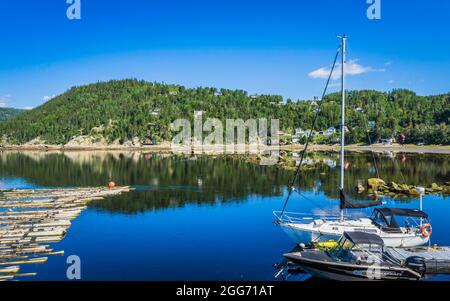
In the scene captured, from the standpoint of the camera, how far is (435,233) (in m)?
40.1

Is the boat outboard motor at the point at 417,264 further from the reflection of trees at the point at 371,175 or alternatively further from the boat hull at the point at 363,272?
the reflection of trees at the point at 371,175

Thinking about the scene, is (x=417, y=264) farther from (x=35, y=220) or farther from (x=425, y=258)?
(x=35, y=220)

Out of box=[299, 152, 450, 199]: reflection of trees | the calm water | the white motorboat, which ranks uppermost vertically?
the white motorboat

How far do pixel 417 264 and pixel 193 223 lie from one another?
2563 centimetres

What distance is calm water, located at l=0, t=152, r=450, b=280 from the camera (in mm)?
31411

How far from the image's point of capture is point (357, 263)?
83.3ft

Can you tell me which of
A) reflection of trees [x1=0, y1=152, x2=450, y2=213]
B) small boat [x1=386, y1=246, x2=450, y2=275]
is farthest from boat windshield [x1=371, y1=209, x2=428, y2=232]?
reflection of trees [x1=0, y1=152, x2=450, y2=213]

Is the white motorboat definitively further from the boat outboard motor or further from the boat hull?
the boat hull

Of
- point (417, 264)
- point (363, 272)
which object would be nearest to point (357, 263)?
point (363, 272)

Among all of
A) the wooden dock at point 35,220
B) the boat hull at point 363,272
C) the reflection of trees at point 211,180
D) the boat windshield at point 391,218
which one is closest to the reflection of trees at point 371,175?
the reflection of trees at point 211,180

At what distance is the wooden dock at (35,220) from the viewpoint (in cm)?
3303

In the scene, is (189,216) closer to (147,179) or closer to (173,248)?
(173,248)

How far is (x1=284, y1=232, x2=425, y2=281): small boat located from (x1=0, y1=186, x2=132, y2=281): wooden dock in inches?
792
